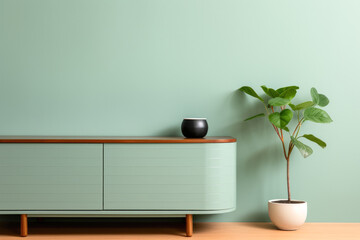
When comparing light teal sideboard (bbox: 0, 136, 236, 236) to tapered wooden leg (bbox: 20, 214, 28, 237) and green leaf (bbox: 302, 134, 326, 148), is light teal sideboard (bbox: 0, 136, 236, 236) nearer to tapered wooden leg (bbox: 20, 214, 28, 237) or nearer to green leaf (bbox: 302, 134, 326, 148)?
tapered wooden leg (bbox: 20, 214, 28, 237)

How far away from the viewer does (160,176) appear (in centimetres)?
327

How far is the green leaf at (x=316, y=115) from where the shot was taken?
336 cm

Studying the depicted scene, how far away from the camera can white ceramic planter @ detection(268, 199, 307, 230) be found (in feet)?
11.1

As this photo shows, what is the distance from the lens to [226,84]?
12.1 feet

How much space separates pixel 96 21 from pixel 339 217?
2.56 m

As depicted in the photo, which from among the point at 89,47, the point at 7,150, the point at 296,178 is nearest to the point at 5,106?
the point at 7,150

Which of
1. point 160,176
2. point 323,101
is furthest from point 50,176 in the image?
point 323,101

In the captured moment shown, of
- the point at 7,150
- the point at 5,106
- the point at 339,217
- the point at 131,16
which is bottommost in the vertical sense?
the point at 339,217

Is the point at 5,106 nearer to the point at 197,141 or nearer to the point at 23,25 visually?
the point at 23,25

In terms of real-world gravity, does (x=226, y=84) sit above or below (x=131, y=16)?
below

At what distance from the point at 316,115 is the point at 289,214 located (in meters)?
0.77

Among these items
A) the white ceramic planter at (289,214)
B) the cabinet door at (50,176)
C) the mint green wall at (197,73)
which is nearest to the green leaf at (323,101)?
the mint green wall at (197,73)

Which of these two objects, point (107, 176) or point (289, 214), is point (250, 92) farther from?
point (107, 176)

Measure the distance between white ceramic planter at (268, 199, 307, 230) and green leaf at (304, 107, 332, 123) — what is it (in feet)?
2.14
